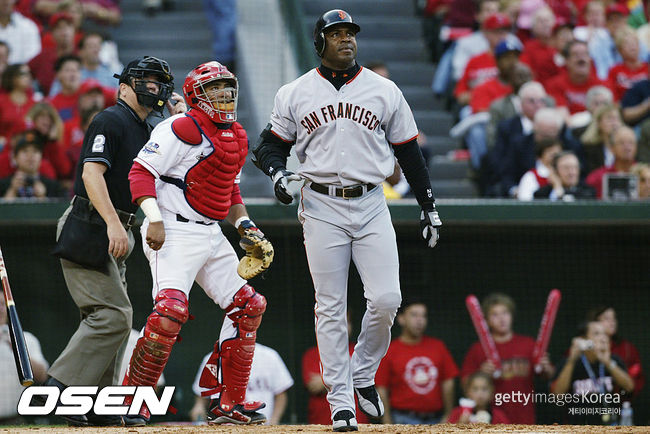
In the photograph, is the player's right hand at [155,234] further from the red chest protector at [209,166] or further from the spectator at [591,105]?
the spectator at [591,105]

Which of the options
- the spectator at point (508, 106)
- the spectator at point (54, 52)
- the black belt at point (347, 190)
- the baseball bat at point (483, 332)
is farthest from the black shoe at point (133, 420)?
the spectator at point (54, 52)

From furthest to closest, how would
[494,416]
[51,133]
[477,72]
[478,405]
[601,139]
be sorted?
[477,72]
[601,139]
[51,133]
[478,405]
[494,416]

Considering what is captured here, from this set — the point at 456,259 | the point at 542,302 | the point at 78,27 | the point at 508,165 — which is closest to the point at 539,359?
the point at 542,302

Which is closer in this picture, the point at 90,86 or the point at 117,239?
the point at 117,239

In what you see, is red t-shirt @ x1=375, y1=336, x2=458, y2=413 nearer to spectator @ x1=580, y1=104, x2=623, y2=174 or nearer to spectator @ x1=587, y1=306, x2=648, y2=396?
spectator @ x1=587, y1=306, x2=648, y2=396

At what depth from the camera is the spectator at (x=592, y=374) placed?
24.5 ft

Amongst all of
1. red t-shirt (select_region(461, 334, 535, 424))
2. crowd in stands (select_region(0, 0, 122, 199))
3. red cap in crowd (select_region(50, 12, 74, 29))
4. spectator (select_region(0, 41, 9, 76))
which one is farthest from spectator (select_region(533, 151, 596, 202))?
spectator (select_region(0, 41, 9, 76))

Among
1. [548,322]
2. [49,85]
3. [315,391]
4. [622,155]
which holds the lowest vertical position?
[315,391]

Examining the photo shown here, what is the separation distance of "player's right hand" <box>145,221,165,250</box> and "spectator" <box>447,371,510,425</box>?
347 centimetres

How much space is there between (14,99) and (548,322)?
4.96 metres

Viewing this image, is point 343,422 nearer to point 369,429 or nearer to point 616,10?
point 369,429

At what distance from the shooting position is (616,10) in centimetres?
1048

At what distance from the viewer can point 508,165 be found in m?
8.30

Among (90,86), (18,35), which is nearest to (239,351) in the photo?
(90,86)
